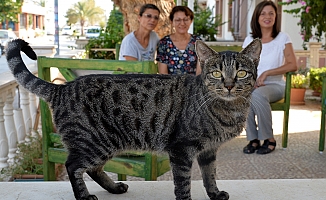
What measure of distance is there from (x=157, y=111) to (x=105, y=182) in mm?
581

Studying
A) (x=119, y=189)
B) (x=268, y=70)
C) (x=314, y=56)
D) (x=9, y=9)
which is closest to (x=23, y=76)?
(x=119, y=189)

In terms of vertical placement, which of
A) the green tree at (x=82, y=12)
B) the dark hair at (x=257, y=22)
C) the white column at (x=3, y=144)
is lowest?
the white column at (x=3, y=144)

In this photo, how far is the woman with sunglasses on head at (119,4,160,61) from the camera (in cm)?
403

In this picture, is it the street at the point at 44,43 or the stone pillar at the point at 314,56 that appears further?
the street at the point at 44,43


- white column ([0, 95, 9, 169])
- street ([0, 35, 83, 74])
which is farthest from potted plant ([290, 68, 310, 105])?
white column ([0, 95, 9, 169])

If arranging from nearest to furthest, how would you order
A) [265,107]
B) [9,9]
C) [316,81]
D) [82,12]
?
1. [265,107]
2. [316,81]
3. [9,9]
4. [82,12]

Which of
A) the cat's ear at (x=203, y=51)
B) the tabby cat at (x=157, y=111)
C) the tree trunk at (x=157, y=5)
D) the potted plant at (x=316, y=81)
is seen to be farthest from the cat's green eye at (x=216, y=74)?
the potted plant at (x=316, y=81)

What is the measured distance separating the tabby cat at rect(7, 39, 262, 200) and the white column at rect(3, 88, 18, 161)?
5.76 ft

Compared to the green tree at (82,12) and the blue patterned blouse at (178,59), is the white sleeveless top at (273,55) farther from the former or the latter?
the green tree at (82,12)

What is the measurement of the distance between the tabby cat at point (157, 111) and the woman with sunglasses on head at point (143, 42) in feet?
5.88

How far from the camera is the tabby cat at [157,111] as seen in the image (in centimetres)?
204

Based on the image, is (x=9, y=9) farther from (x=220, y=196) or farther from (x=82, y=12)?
(x=220, y=196)

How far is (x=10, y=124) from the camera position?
3.91 metres

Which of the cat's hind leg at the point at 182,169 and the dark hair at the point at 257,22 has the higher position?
the dark hair at the point at 257,22
